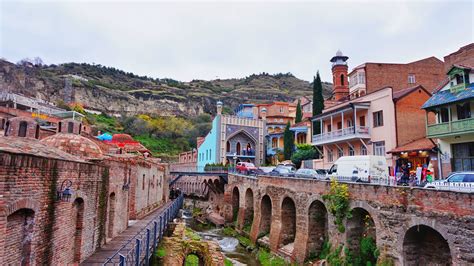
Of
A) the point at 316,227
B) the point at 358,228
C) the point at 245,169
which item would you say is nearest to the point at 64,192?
the point at 358,228

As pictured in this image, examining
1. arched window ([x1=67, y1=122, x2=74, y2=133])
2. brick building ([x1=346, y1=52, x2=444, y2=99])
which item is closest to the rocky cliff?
arched window ([x1=67, y1=122, x2=74, y2=133])

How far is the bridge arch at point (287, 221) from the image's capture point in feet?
76.7

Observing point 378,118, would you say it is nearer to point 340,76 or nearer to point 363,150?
point 363,150

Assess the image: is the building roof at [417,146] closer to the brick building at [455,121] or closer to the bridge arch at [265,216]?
the brick building at [455,121]

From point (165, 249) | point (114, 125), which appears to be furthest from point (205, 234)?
point (114, 125)

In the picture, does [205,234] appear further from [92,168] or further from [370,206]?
[92,168]

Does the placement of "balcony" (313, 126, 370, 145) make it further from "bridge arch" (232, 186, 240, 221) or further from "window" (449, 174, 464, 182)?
"window" (449, 174, 464, 182)

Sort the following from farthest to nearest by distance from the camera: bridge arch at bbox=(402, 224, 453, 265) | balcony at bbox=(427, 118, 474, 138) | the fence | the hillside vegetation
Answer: the hillside vegetation
balcony at bbox=(427, 118, 474, 138)
bridge arch at bbox=(402, 224, 453, 265)
the fence

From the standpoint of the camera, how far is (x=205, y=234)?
31719 millimetres

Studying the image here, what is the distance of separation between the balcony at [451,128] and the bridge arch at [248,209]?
1682 cm

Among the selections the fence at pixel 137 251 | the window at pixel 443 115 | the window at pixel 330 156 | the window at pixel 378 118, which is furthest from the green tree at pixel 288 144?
the fence at pixel 137 251

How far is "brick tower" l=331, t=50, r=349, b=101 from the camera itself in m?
45.9

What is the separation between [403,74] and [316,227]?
24.4 m

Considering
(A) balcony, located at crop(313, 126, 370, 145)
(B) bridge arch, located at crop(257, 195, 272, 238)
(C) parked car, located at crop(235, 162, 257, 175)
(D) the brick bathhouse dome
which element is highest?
(A) balcony, located at crop(313, 126, 370, 145)
